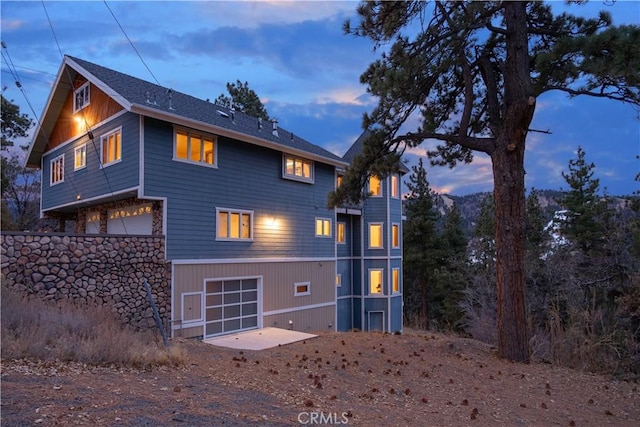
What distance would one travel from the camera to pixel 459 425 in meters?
5.16

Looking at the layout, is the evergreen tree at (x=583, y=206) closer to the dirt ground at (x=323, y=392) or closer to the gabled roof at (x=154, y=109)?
the gabled roof at (x=154, y=109)

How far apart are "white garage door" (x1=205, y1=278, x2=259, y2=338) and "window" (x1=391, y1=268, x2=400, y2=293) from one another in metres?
9.24

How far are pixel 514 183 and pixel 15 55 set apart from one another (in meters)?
13.6

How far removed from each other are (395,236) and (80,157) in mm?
14025

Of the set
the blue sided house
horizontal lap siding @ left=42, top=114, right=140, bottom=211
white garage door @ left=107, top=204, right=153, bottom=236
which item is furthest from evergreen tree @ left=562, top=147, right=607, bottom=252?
horizontal lap siding @ left=42, top=114, right=140, bottom=211

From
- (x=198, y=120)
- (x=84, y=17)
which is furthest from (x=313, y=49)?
(x=84, y=17)

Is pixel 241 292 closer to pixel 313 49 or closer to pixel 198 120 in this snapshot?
pixel 198 120

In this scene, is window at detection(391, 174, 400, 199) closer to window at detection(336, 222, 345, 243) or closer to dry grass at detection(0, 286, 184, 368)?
window at detection(336, 222, 345, 243)

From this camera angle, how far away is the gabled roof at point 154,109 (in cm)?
1204

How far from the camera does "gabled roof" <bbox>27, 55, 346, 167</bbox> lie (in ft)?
39.5

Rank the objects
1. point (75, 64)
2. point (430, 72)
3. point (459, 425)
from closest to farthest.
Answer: point (459, 425) < point (430, 72) < point (75, 64)

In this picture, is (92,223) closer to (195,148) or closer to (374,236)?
(195,148)

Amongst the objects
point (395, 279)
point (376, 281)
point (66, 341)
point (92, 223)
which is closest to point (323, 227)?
point (376, 281)

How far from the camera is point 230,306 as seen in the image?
13.9 metres
